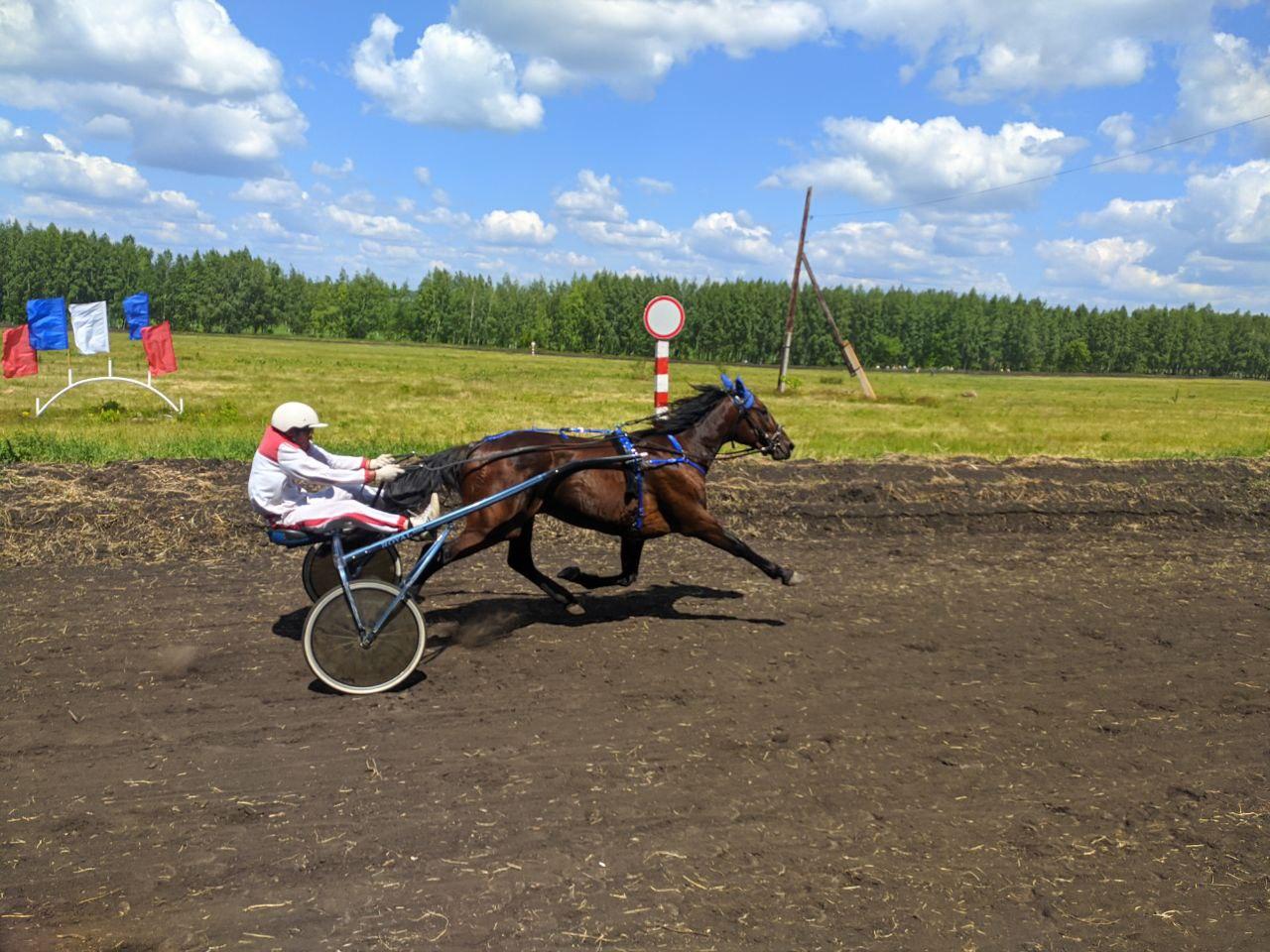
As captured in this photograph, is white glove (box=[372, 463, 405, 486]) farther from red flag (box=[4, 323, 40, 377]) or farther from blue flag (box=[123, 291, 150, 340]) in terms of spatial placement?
red flag (box=[4, 323, 40, 377])

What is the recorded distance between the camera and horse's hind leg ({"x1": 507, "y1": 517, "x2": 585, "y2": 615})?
8.27m

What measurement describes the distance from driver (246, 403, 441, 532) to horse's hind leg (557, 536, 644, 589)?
208 cm

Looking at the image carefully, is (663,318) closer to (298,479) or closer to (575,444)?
(575,444)

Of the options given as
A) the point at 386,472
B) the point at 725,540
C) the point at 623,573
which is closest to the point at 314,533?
the point at 386,472

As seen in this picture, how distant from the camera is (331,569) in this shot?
24.8 feet

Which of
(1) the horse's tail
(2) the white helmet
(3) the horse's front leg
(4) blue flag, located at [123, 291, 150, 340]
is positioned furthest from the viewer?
(4) blue flag, located at [123, 291, 150, 340]

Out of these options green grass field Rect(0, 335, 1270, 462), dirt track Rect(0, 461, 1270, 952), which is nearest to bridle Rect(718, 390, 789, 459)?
dirt track Rect(0, 461, 1270, 952)

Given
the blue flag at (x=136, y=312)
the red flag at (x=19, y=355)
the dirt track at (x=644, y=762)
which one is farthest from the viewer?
the blue flag at (x=136, y=312)

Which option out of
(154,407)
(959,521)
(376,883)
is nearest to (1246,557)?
(959,521)

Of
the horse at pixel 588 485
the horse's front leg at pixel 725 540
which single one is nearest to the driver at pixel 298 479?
the horse at pixel 588 485

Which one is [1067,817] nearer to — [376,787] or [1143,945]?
[1143,945]

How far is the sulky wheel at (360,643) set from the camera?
6.29m

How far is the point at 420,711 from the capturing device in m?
6.21

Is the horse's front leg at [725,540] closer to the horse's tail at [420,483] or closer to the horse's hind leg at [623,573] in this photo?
the horse's hind leg at [623,573]
